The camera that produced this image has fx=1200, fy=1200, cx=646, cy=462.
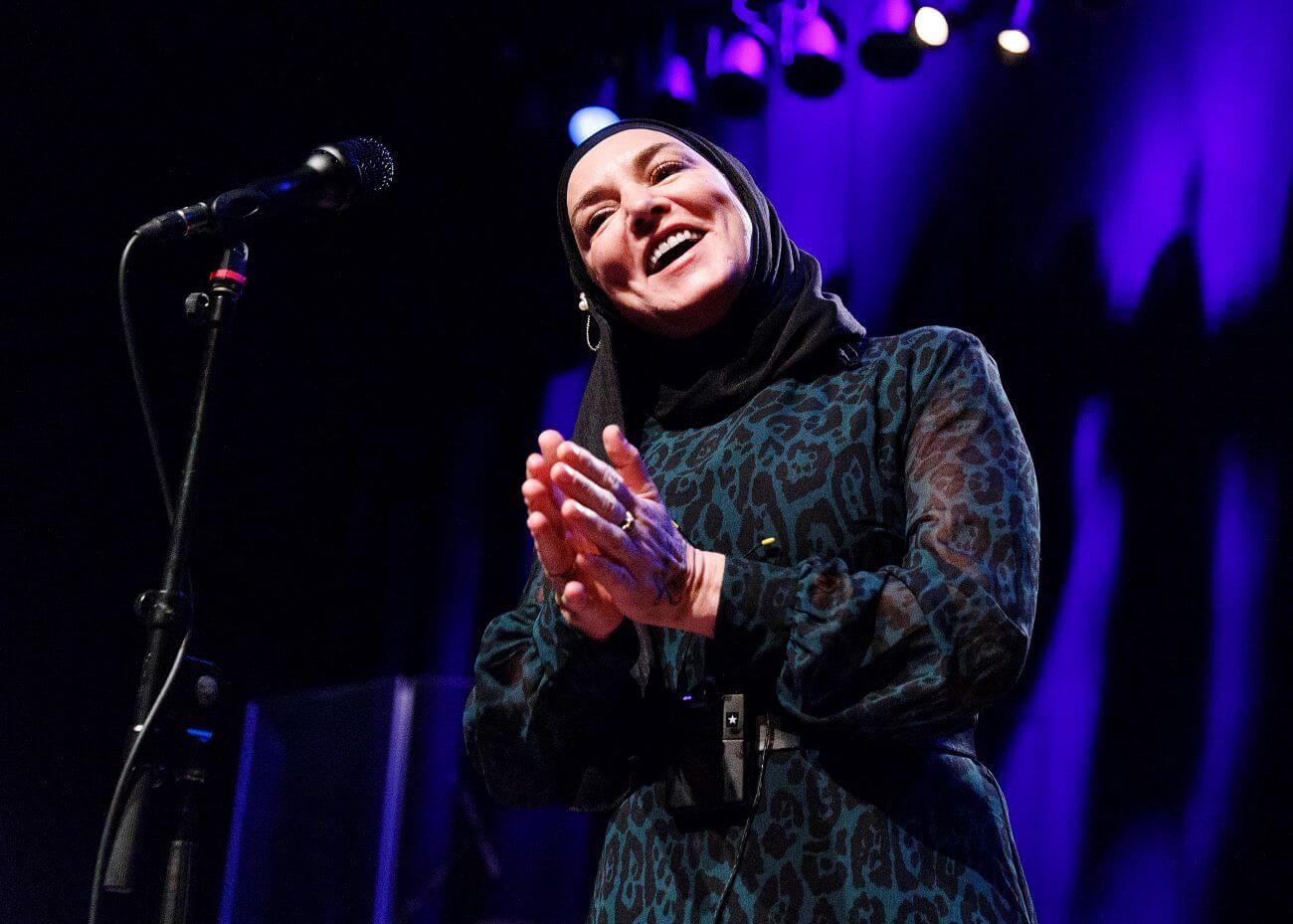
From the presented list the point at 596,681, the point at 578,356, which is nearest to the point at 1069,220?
the point at 578,356

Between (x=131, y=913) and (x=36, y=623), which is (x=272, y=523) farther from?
(x=131, y=913)

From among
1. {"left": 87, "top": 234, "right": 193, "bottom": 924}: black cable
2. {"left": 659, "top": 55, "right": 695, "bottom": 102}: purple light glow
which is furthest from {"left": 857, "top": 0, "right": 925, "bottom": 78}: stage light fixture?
{"left": 87, "top": 234, "right": 193, "bottom": 924}: black cable

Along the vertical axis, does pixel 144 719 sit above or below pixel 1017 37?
below

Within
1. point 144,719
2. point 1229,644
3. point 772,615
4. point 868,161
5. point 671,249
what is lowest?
point 144,719

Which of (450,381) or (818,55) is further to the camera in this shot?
(450,381)

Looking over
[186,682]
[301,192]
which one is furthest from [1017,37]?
[186,682]

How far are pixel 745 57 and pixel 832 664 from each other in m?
3.06

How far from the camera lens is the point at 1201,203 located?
290cm

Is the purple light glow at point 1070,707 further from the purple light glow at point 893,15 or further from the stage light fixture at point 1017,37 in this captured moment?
the purple light glow at point 893,15

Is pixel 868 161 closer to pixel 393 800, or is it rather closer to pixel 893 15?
pixel 893 15

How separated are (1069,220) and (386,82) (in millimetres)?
2079

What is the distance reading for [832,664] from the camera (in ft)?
3.54

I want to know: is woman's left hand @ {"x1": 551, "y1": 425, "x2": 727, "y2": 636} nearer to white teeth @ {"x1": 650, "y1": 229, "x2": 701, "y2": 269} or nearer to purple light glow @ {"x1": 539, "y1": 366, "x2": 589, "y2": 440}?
white teeth @ {"x1": 650, "y1": 229, "x2": 701, "y2": 269}

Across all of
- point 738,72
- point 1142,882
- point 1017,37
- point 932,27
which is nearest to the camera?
point 1142,882
